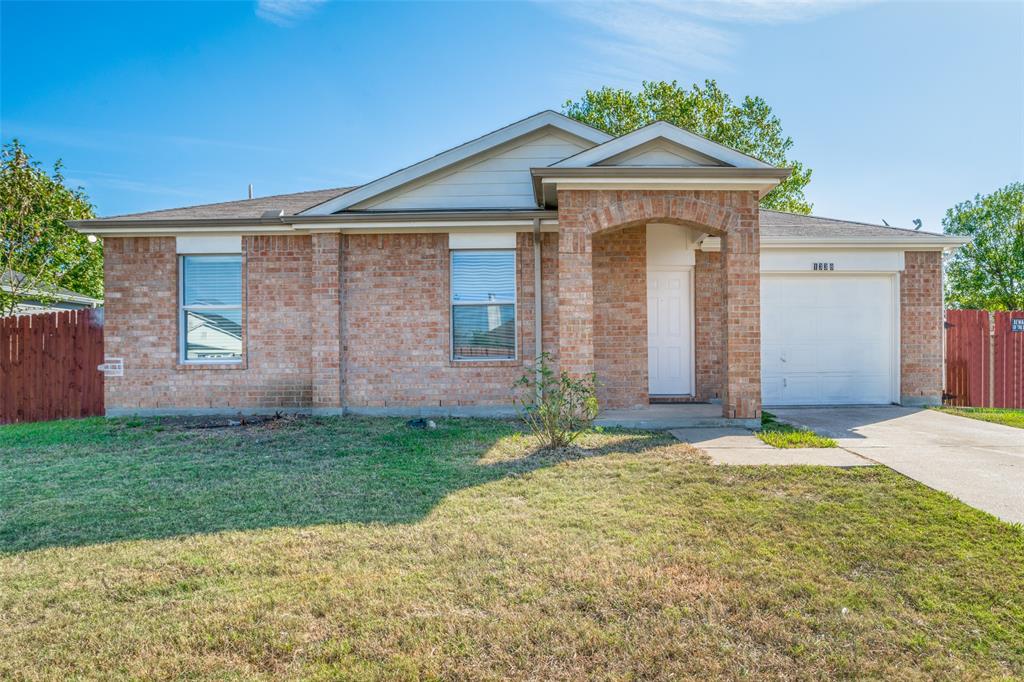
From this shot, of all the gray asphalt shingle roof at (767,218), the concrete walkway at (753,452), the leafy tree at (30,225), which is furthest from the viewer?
the leafy tree at (30,225)

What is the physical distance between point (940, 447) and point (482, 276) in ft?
22.1

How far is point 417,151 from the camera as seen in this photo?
48.9ft

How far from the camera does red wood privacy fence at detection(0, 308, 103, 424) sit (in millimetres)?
10062

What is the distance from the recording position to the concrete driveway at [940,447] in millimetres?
4676

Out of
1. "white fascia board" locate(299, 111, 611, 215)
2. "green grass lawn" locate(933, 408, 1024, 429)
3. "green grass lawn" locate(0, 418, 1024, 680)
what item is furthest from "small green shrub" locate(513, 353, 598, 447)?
"green grass lawn" locate(933, 408, 1024, 429)

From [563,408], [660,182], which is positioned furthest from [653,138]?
[563,408]

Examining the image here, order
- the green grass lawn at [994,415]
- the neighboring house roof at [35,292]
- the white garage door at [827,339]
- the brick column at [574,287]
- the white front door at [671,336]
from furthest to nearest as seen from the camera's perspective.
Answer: the neighboring house roof at [35,292]
the white garage door at [827,339]
the white front door at [671,336]
the green grass lawn at [994,415]
the brick column at [574,287]

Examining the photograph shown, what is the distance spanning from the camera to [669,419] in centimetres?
Result: 788

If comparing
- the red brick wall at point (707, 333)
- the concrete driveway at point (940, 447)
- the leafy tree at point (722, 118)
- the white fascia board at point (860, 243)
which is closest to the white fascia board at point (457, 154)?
the red brick wall at point (707, 333)

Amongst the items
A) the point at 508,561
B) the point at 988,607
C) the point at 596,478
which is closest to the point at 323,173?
the point at 596,478

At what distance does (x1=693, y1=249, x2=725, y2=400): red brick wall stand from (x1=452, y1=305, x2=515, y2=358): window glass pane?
3371 mm

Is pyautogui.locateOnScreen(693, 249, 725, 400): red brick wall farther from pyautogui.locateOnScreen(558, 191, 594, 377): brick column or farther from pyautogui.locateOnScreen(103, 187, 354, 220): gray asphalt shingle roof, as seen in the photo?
pyautogui.locateOnScreen(103, 187, 354, 220): gray asphalt shingle roof

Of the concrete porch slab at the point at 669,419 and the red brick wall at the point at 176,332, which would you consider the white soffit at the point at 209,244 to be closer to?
the red brick wall at the point at 176,332

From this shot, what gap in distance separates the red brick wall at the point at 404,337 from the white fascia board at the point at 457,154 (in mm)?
657
